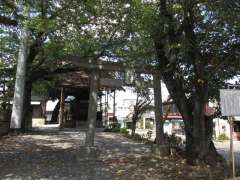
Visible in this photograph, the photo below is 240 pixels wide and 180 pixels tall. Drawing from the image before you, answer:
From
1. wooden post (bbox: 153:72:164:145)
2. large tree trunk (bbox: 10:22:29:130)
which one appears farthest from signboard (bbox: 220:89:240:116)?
large tree trunk (bbox: 10:22:29:130)

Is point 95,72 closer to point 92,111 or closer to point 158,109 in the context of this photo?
Result: point 92,111

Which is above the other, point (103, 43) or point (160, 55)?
point (103, 43)

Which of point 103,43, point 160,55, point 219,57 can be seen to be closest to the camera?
point 219,57

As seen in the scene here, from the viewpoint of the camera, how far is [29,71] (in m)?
23.6

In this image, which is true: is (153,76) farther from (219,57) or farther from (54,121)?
(54,121)

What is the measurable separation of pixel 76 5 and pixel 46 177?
305 inches

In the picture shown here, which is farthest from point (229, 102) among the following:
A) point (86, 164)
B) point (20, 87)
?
point (20, 87)

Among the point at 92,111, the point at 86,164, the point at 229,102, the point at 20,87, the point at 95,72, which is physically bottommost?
the point at 86,164

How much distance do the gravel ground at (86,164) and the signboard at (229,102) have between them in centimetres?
223

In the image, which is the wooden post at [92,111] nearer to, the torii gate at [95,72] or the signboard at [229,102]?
the torii gate at [95,72]

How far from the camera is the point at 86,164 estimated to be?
13102mm

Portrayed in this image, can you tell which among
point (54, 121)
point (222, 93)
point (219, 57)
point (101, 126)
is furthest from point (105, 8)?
point (54, 121)

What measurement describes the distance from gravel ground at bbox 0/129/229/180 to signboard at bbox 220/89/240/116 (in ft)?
7.32

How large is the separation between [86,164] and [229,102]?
520cm
